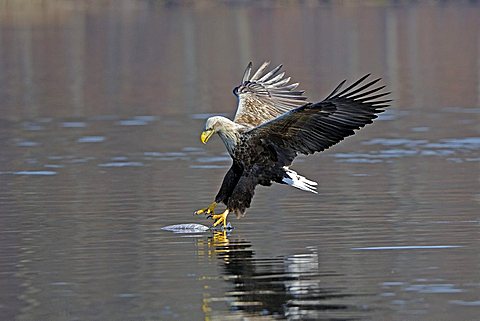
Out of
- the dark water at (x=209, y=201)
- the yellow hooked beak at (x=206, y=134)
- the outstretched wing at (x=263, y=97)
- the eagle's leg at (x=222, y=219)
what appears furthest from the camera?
the outstretched wing at (x=263, y=97)

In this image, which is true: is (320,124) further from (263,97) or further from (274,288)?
(274,288)

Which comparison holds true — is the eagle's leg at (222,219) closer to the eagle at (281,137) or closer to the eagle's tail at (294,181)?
the eagle at (281,137)

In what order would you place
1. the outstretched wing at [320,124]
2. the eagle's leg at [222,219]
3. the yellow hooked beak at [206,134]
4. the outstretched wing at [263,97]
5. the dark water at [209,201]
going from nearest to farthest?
1. the dark water at [209,201]
2. the outstretched wing at [320,124]
3. the yellow hooked beak at [206,134]
4. the eagle's leg at [222,219]
5. the outstretched wing at [263,97]

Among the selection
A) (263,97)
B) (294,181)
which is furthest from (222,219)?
(263,97)

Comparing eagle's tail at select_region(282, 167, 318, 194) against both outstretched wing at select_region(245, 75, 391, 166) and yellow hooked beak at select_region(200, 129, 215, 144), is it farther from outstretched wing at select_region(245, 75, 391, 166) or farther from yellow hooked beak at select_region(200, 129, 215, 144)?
yellow hooked beak at select_region(200, 129, 215, 144)

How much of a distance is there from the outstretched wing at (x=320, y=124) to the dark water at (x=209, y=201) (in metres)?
0.65

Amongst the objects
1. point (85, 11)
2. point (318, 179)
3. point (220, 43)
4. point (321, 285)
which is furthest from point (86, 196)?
point (85, 11)

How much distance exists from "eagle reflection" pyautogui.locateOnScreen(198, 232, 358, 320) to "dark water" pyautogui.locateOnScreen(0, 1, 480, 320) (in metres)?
0.02

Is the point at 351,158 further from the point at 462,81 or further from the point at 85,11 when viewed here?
the point at 85,11

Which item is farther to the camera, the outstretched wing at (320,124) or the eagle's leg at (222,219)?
the eagle's leg at (222,219)

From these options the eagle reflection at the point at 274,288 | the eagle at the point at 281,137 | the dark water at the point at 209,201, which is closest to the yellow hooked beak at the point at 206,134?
the eagle at the point at 281,137

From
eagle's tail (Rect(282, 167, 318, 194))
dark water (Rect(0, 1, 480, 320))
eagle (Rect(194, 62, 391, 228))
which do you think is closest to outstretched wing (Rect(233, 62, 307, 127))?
eagle (Rect(194, 62, 391, 228))

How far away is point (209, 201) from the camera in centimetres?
1274

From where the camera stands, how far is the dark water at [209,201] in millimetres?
8547
